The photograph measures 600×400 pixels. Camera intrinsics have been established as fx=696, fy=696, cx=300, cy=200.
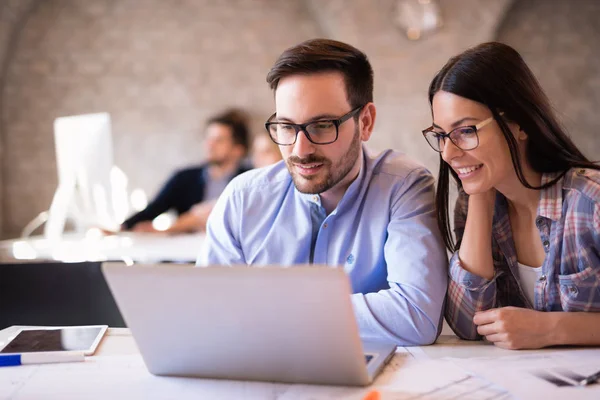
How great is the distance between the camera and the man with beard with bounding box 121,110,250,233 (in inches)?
219

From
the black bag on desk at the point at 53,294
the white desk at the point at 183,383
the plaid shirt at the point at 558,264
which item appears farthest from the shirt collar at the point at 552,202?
the black bag on desk at the point at 53,294

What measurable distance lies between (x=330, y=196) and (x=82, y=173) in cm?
424

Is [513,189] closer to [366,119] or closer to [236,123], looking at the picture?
[366,119]

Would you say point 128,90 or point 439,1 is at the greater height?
point 439,1

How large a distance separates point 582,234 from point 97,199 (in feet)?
16.2

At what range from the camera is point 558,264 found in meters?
1.75

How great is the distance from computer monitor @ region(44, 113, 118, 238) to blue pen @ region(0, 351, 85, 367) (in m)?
4.50

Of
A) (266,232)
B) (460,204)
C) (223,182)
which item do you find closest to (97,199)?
(223,182)

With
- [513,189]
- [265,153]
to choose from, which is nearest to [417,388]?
[513,189]

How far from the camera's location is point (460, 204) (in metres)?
1.96

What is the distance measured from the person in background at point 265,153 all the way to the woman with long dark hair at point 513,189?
11.7ft

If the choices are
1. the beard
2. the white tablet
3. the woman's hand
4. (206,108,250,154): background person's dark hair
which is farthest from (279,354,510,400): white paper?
(206,108,250,154): background person's dark hair

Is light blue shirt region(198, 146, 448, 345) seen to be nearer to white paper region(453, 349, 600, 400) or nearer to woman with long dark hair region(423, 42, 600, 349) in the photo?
woman with long dark hair region(423, 42, 600, 349)

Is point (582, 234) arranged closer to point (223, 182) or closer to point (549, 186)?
point (549, 186)
